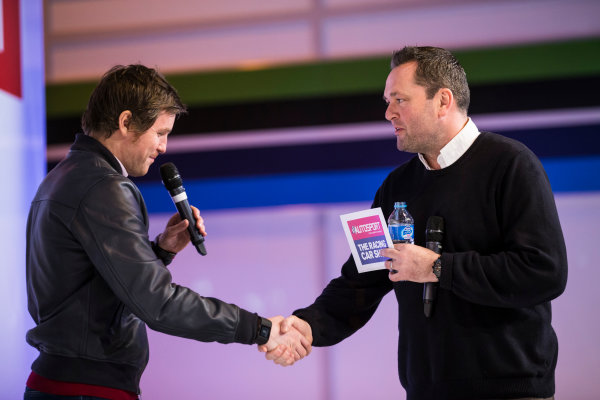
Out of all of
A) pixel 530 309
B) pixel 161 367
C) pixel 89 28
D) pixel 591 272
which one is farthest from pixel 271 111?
pixel 530 309

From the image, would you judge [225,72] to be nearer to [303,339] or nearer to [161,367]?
[161,367]

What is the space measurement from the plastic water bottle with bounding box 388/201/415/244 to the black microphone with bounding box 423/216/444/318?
0.19 ft

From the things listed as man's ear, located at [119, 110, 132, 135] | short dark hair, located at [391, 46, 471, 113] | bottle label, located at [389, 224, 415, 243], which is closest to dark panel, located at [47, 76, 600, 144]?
short dark hair, located at [391, 46, 471, 113]

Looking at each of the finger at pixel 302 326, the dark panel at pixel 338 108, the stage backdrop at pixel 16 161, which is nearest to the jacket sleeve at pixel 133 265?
the finger at pixel 302 326

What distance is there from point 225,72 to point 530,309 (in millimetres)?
2936

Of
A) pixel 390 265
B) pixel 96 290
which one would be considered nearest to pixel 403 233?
pixel 390 265

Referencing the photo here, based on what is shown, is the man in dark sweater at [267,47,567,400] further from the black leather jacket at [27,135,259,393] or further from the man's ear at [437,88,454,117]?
the black leather jacket at [27,135,259,393]

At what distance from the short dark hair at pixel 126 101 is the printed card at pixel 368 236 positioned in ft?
2.51

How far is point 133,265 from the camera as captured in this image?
1.90 meters

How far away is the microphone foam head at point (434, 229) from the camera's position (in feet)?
6.86

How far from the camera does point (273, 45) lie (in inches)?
173

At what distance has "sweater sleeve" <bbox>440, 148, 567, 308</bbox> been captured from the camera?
1.94 metres

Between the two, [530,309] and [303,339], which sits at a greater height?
[530,309]

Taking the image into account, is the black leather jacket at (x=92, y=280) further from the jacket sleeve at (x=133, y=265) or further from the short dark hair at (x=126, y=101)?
the short dark hair at (x=126, y=101)
